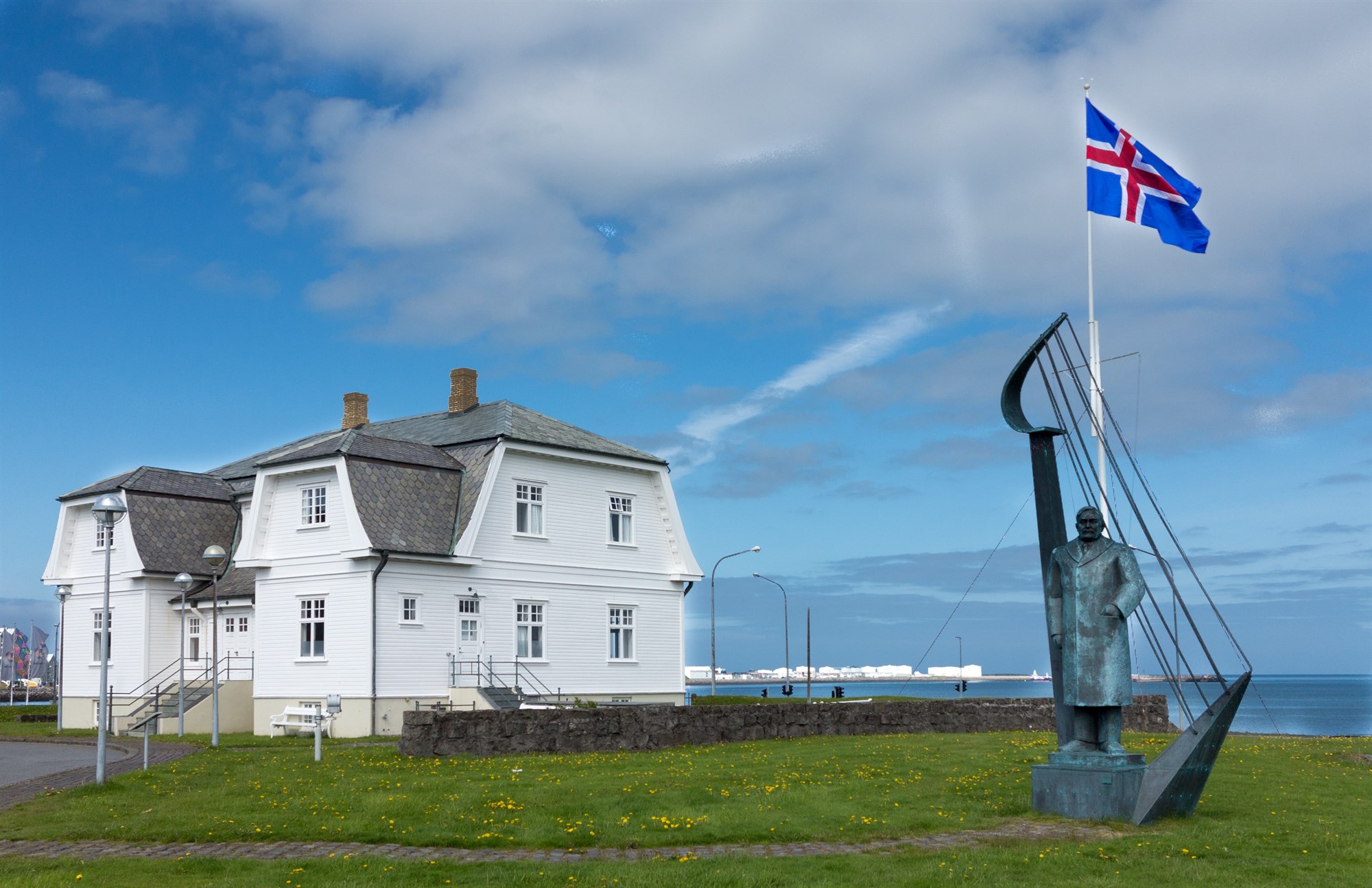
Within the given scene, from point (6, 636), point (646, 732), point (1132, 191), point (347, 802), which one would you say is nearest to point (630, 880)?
point (347, 802)

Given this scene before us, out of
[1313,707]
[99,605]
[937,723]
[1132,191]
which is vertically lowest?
[1313,707]

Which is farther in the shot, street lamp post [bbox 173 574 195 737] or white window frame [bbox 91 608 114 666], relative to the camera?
white window frame [bbox 91 608 114 666]

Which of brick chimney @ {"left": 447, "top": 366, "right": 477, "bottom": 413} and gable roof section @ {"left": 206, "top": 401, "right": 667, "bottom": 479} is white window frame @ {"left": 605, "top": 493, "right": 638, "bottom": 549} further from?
brick chimney @ {"left": 447, "top": 366, "right": 477, "bottom": 413}

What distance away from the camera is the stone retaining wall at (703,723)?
74.8 feet

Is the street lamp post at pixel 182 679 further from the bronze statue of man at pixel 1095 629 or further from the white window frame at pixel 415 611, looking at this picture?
the bronze statue of man at pixel 1095 629

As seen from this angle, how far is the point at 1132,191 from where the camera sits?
76.4ft

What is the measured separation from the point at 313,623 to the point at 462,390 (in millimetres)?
11043

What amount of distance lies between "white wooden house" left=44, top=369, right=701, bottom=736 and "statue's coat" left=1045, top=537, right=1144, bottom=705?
Result: 67.6 feet

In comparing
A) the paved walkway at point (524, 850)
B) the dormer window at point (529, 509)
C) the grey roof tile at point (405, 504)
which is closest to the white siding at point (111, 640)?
the grey roof tile at point (405, 504)

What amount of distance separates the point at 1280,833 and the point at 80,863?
11836 mm

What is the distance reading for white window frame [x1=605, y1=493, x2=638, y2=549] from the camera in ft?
122

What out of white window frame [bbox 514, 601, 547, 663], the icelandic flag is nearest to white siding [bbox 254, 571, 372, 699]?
white window frame [bbox 514, 601, 547, 663]

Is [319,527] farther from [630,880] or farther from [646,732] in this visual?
[630,880]

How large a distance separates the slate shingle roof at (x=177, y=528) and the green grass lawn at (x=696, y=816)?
53.4 ft
